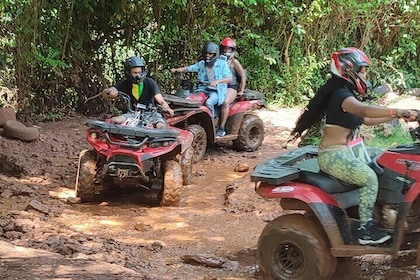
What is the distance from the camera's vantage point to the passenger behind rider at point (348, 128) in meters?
4.38

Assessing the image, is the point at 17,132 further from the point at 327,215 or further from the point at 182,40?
the point at 327,215

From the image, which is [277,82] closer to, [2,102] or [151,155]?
[2,102]

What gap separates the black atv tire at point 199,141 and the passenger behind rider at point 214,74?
0.37m

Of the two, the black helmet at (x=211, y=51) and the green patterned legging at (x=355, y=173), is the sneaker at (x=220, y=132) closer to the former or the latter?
the black helmet at (x=211, y=51)

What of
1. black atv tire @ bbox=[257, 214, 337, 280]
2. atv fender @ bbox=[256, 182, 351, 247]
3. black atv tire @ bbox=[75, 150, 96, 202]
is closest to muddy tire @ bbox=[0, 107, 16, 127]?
black atv tire @ bbox=[75, 150, 96, 202]

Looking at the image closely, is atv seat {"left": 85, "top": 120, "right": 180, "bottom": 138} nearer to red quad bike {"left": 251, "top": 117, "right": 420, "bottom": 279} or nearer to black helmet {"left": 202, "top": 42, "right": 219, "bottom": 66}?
red quad bike {"left": 251, "top": 117, "right": 420, "bottom": 279}

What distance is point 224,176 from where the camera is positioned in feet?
28.0

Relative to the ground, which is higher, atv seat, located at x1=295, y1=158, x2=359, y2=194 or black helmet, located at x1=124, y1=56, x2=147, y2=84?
black helmet, located at x1=124, y1=56, x2=147, y2=84

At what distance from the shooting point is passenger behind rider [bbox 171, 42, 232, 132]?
9.35m

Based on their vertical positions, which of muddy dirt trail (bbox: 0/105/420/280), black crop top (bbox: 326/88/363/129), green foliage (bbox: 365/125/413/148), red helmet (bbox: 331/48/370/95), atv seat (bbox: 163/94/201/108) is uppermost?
red helmet (bbox: 331/48/370/95)

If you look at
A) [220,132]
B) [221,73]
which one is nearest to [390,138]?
[220,132]

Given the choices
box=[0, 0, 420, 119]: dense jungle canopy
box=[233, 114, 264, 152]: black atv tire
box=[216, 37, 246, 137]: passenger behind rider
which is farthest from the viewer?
box=[0, 0, 420, 119]: dense jungle canopy

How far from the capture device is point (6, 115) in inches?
358

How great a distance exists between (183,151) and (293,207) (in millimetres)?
3061
